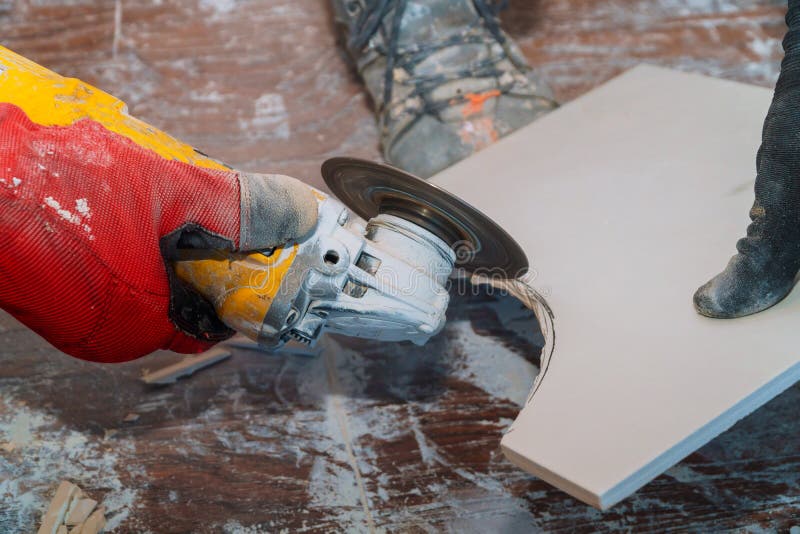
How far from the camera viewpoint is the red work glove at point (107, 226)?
2.68 ft

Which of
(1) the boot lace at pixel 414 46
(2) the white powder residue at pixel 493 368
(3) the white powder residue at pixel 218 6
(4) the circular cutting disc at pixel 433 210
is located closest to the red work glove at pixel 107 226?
(4) the circular cutting disc at pixel 433 210

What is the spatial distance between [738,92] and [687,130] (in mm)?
156

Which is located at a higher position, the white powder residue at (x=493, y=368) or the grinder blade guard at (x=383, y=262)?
the grinder blade guard at (x=383, y=262)

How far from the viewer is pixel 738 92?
1464 millimetres

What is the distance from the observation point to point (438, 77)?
171 cm

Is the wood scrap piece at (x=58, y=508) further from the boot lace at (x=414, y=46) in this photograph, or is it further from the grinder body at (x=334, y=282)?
the boot lace at (x=414, y=46)

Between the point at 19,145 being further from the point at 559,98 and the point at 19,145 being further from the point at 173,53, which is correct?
the point at 559,98

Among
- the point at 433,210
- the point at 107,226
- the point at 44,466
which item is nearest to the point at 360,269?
the point at 433,210

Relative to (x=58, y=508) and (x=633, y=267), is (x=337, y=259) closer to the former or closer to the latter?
(x=633, y=267)

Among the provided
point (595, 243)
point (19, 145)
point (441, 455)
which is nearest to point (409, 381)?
point (441, 455)

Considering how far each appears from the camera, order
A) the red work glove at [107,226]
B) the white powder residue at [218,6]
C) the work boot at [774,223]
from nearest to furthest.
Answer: the red work glove at [107,226] → the work boot at [774,223] → the white powder residue at [218,6]

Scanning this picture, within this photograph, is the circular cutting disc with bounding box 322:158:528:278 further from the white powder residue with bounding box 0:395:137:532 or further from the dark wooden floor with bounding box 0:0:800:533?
the white powder residue with bounding box 0:395:137:532

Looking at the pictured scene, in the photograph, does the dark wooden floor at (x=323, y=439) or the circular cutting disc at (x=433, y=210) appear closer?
the circular cutting disc at (x=433, y=210)

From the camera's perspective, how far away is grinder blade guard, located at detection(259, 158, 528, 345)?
1.03 meters
